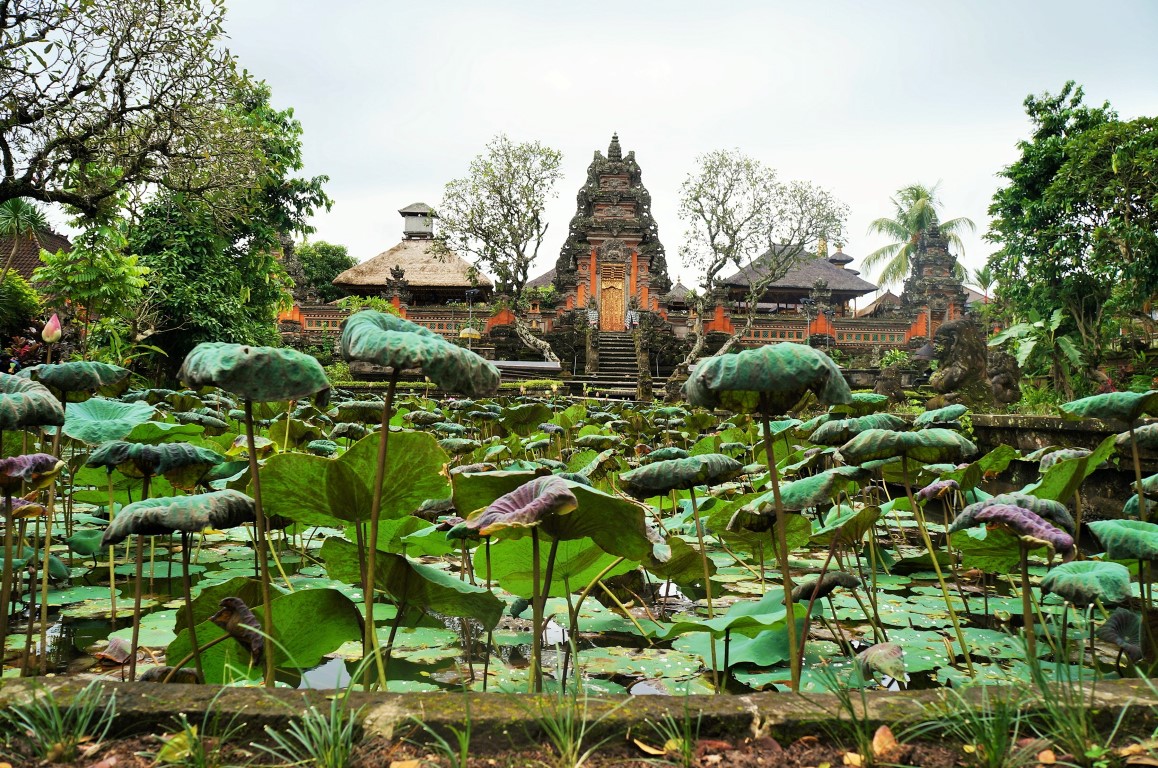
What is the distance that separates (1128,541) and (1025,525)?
1.09 ft

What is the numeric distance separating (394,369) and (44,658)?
142 centimetres

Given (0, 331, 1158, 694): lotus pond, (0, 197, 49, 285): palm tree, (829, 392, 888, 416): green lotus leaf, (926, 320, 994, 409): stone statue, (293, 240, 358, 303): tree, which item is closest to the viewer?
(0, 331, 1158, 694): lotus pond

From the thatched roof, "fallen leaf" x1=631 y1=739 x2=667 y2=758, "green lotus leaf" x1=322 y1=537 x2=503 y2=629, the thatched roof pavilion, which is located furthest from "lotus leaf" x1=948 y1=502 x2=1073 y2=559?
the thatched roof

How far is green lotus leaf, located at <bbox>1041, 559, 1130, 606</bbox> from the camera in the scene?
1.39 meters

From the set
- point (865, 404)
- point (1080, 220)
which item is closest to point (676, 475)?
point (865, 404)

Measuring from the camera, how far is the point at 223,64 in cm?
977

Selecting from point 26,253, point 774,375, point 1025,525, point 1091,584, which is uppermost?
point 26,253

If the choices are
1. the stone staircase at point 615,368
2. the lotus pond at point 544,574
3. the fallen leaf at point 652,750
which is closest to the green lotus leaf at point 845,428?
the lotus pond at point 544,574

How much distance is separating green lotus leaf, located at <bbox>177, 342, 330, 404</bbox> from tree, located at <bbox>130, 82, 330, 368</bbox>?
11.2 m

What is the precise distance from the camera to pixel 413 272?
29.2m

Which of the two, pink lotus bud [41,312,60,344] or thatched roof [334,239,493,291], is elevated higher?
thatched roof [334,239,493,291]

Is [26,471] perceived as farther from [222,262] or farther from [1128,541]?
[222,262]

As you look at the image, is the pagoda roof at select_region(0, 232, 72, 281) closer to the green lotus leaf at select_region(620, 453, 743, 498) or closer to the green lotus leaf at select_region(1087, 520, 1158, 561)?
the green lotus leaf at select_region(620, 453, 743, 498)

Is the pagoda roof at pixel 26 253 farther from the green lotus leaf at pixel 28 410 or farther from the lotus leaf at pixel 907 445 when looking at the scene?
A: the lotus leaf at pixel 907 445
